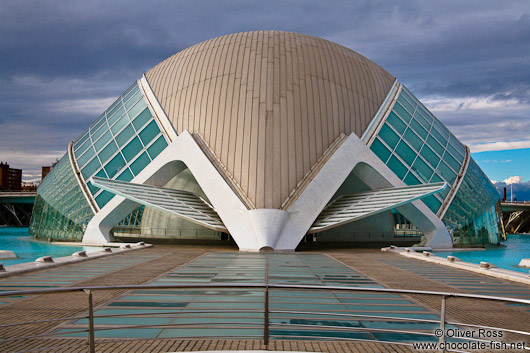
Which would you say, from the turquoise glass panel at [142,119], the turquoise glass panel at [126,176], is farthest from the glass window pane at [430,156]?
the turquoise glass panel at [126,176]

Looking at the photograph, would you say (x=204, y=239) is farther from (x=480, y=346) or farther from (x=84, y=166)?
(x=480, y=346)

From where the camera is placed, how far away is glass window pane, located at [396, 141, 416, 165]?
2550 centimetres

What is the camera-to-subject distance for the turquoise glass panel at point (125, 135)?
86.4 feet

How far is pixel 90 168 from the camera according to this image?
26.2m

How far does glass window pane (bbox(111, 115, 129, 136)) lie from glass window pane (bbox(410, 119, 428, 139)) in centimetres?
1595

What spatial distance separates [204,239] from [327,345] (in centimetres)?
2612

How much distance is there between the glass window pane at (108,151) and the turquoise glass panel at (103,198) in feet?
7.60

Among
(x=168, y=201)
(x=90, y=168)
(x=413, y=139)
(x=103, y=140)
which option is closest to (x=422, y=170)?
(x=413, y=139)

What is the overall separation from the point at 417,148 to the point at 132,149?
15.1 meters

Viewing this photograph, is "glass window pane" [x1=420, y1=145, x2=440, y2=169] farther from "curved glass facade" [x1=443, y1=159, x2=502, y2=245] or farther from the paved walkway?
the paved walkway

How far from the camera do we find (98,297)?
316 inches

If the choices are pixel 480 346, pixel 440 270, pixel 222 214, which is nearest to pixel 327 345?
pixel 480 346

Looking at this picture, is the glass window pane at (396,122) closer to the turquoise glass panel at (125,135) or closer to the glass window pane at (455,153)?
the glass window pane at (455,153)

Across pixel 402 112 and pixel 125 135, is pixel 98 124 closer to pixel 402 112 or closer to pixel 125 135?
pixel 125 135
